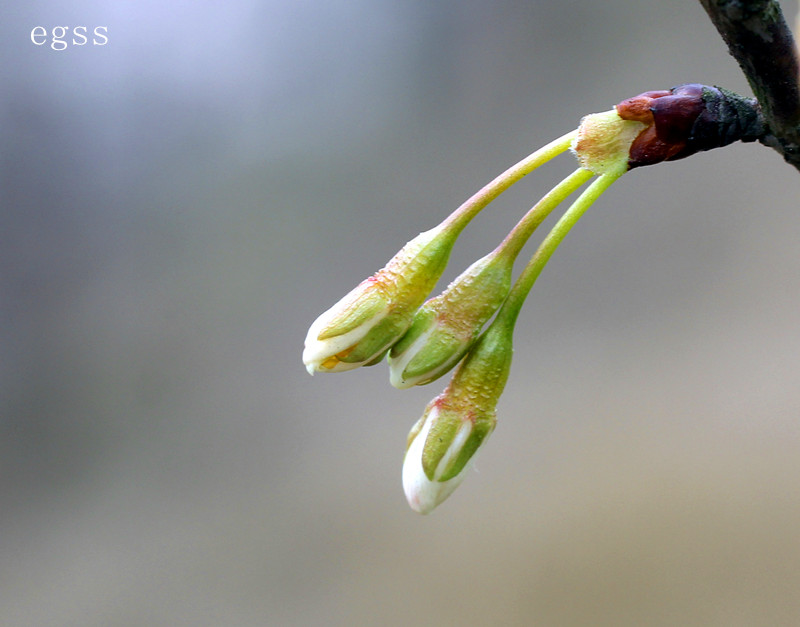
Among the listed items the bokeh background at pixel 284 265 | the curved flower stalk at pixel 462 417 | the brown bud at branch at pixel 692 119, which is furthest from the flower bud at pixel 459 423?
the bokeh background at pixel 284 265

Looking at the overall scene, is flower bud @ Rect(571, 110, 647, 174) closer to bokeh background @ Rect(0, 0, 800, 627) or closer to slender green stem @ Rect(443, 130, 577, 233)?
slender green stem @ Rect(443, 130, 577, 233)

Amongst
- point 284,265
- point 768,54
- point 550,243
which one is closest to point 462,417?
point 550,243

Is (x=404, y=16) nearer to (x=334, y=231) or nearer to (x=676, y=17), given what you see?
(x=334, y=231)

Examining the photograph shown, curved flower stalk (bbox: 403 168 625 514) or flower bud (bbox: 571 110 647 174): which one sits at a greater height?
flower bud (bbox: 571 110 647 174)

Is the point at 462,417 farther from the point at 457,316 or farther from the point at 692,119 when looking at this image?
the point at 692,119

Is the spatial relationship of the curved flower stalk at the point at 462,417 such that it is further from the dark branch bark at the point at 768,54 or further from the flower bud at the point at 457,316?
the dark branch bark at the point at 768,54

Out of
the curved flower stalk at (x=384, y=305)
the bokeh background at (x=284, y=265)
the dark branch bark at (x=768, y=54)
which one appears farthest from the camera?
the bokeh background at (x=284, y=265)

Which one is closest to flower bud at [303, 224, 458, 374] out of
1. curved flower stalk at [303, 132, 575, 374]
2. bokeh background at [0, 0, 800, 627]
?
curved flower stalk at [303, 132, 575, 374]
